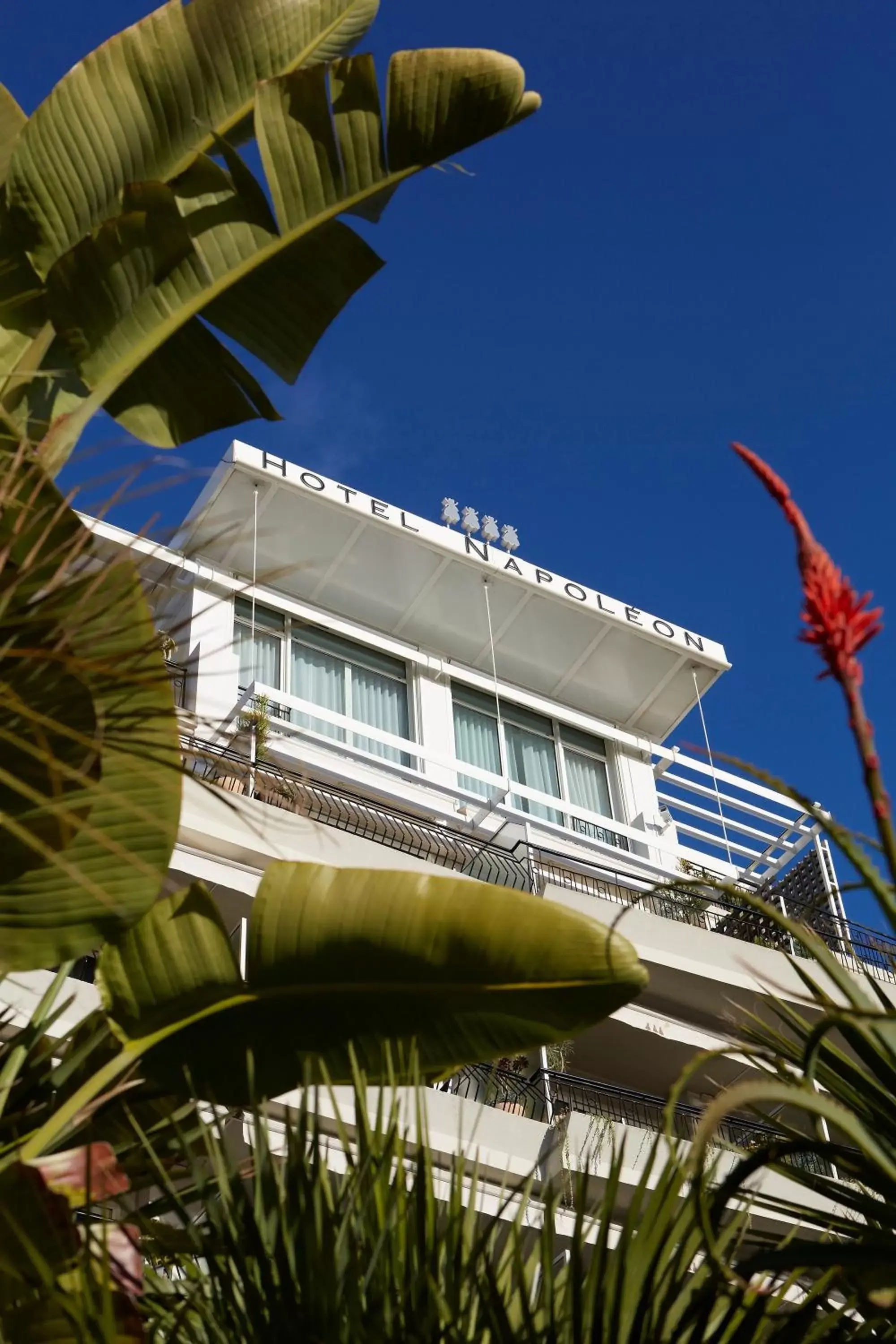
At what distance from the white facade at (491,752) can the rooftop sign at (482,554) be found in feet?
0.11

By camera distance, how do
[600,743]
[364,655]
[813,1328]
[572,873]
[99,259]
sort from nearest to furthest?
[813,1328]
[99,259]
[572,873]
[364,655]
[600,743]

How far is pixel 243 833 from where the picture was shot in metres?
14.3

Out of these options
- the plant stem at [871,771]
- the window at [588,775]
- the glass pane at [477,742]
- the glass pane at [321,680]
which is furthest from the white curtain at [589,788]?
the plant stem at [871,771]

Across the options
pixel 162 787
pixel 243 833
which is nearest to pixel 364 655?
pixel 243 833

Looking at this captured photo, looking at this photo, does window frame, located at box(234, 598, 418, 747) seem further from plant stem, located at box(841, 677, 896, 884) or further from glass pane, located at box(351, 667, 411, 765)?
plant stem, located at box(841, 677, 896, 884)

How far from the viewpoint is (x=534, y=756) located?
20.4 meters

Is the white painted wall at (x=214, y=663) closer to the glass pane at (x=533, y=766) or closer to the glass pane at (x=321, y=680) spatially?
the glass pane at (x=321, y=680)

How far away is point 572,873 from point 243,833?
189 inches

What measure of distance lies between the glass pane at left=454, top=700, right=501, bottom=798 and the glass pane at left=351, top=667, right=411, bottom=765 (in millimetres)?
781

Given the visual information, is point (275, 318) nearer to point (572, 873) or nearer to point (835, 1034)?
point (572, 873)

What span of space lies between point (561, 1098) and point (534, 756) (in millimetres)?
6166

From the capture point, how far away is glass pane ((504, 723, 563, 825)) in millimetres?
19750

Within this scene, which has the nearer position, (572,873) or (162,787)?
(162,787)

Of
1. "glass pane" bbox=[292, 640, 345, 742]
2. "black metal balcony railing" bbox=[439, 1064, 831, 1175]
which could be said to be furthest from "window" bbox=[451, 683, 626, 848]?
"black metal balcony railing" bbox=[439, 1064, 831, 1175]
